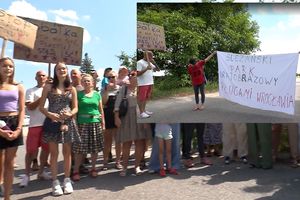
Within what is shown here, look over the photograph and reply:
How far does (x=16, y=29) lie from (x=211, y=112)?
284 centimetres

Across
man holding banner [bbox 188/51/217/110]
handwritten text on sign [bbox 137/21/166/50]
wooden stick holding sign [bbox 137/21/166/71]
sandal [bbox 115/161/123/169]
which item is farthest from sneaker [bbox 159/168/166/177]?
handwritten text on sign [bbox 137/21/166/50]

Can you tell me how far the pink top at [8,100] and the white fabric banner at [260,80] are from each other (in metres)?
2.46

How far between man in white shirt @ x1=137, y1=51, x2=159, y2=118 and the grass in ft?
0.26

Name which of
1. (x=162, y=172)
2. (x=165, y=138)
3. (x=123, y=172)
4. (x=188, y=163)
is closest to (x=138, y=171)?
(x=123, y=172)

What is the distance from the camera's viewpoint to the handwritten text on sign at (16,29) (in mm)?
5379

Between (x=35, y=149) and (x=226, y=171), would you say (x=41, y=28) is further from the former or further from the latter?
(x=226, y=171)

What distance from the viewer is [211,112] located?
499 cm

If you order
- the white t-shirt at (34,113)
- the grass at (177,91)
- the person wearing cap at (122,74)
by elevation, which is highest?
the person wearing cap at (122,74)

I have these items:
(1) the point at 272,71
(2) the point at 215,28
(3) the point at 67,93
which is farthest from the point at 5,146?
(1) the point at 272,71

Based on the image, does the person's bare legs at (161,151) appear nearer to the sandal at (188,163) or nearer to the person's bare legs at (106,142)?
the sandal at (188,163)

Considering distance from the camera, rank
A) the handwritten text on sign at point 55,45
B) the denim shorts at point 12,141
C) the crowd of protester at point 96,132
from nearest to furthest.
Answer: the denim shorts at point 12,141
the crowd of protester at point 96,132
the handwritten text on sign at point 55,45

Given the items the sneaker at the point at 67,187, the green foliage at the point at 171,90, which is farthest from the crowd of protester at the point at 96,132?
the green foliage at the point at 171,90

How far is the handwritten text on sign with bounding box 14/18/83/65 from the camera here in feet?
19.8

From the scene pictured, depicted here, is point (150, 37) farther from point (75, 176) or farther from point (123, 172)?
point (75, 176)
